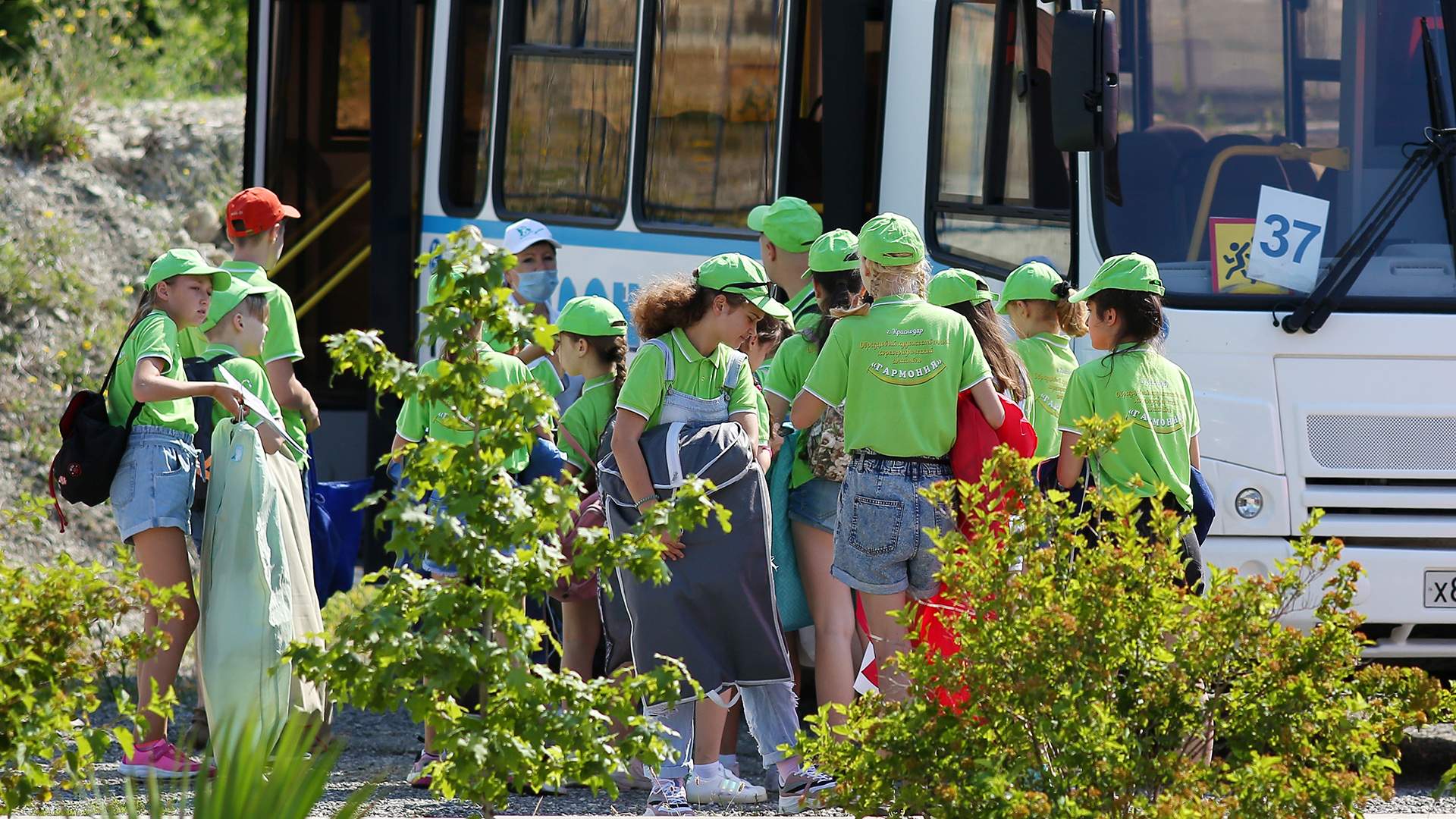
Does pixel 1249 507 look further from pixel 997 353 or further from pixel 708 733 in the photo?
pixel 708 733

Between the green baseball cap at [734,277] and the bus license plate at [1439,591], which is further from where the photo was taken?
the bus license plate at [1439,591]

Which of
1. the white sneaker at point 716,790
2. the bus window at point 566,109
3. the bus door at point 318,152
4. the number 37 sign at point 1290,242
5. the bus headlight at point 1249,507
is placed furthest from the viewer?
the bus door at point 318,152

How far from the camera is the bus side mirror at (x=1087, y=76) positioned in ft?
18.9

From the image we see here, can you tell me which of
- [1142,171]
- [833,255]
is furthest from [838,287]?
[1142,171]

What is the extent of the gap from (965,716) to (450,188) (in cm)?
565

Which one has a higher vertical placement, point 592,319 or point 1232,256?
point 1232,256

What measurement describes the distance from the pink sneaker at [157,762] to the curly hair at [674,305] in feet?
6.09

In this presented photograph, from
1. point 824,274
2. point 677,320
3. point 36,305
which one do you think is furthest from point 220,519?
point 36,305

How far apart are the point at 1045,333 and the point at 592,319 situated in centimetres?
141

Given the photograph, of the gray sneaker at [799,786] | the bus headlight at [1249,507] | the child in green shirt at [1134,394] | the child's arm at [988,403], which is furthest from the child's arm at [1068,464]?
the gray sneaker at [799,786]

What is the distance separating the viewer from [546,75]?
326 inches

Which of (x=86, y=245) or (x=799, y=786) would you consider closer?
(x=799, y=786)

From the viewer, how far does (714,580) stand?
525 cm

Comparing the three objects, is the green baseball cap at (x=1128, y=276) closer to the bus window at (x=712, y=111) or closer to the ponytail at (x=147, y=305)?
the bus window at (x=712, y=111)
